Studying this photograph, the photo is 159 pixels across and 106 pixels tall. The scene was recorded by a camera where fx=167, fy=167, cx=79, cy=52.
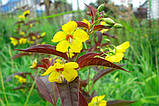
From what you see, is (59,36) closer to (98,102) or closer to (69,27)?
(69,27)

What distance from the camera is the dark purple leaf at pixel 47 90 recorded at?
1.91 feet

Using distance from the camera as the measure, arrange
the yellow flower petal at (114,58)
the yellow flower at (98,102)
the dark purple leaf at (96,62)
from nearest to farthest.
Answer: the dark purple leaf at (96,62), the yellow flower petal at (114,58), the yellow flower at (98,102)

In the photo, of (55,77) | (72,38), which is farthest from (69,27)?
(55,77)

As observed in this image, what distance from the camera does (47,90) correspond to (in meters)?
0.60

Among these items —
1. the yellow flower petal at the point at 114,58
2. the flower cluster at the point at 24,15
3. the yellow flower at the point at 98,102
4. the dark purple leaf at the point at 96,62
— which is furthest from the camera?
the flower cluster at the point at 24,15

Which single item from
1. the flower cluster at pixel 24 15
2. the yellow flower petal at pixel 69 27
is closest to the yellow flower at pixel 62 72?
the yellow flower petal at pixel 69 27

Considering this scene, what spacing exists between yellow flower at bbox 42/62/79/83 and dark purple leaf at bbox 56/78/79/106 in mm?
20

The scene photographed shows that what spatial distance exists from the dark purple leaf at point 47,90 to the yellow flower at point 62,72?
0.11m

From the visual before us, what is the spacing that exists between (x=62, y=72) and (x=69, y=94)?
65mm

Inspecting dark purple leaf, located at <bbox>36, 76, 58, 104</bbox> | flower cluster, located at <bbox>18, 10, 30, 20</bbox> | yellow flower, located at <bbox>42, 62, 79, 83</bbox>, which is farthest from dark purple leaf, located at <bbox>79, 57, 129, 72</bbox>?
flower cluster, located at <bbox>18, 10, 30, 20</bbox>

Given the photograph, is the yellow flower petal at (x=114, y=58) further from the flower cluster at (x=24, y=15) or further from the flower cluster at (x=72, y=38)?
the flower cluster at (x=24, y=15)

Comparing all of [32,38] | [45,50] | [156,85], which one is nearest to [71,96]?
[45,50]

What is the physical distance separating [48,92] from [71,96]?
18 centimetres

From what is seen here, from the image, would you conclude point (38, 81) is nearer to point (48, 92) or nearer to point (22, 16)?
point (48, 92)
